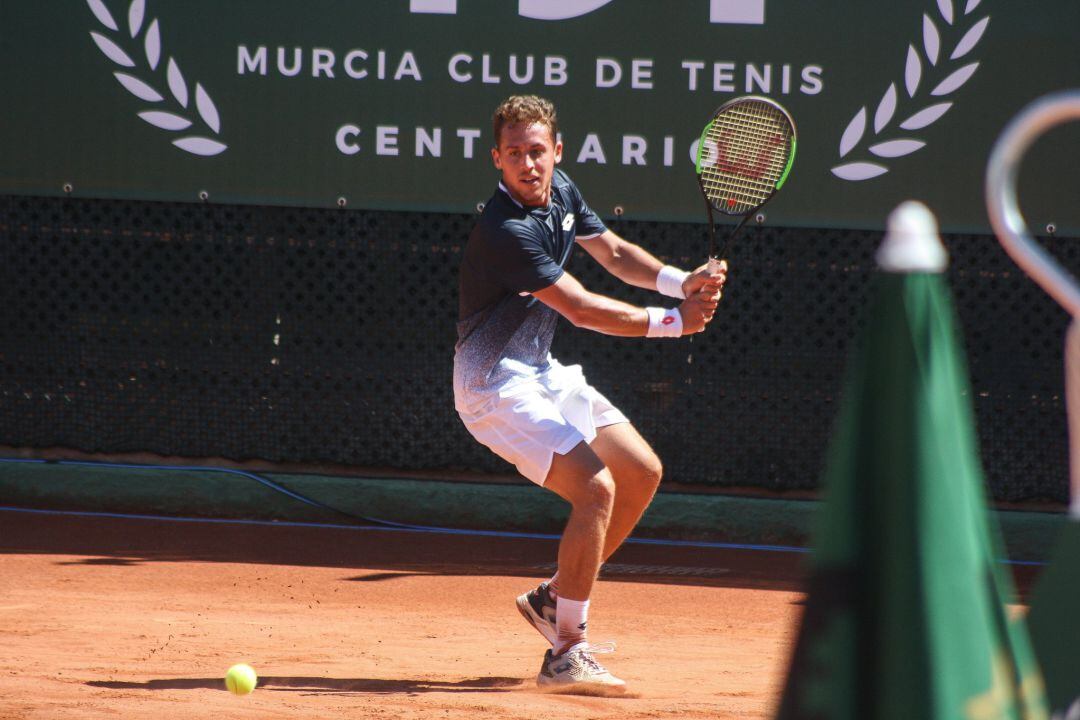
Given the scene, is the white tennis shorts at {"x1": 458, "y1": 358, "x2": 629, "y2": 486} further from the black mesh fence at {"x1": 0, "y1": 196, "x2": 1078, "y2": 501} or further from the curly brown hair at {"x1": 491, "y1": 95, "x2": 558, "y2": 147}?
the black mesh fence at {"x1": 0, "y1": 196, "x2": 1078, "y2": 501}

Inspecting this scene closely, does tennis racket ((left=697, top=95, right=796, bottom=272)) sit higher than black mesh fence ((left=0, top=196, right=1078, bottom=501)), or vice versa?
tennis racket ((left=697, top=95, right=796, bottom=272))

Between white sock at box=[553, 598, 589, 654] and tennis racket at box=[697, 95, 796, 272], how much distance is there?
1.32 meters

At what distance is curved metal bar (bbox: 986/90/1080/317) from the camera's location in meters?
1.71

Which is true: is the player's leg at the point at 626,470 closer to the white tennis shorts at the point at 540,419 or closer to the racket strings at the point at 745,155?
the white tennis shorts at the point at 540,419

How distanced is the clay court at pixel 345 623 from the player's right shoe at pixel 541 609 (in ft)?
0.57

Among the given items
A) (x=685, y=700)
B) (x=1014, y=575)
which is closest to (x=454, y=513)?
(x=1014, y=575)

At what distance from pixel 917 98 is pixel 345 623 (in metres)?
3.62

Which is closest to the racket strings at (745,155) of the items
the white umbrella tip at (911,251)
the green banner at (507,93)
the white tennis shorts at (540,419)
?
the white tennis shorts at (540,419)

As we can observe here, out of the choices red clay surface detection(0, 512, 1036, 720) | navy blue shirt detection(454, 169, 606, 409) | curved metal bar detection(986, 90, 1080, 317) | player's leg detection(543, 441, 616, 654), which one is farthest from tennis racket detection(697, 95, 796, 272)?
curved metal bar detection(986, 90, 1080, 317)

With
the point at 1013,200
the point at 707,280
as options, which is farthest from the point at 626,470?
the point at 1013,200

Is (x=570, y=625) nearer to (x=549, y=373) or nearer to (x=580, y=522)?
(x=580, y=522)

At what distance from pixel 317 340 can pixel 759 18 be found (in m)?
2.65

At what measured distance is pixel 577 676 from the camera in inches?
155

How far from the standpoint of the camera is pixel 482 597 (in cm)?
558
